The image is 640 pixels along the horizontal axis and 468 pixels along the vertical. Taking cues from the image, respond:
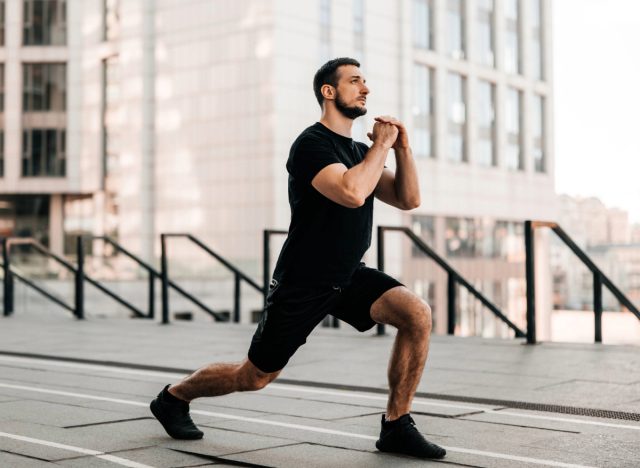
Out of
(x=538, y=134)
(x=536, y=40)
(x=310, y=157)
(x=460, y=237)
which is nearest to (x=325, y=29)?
(x=460, y=237)

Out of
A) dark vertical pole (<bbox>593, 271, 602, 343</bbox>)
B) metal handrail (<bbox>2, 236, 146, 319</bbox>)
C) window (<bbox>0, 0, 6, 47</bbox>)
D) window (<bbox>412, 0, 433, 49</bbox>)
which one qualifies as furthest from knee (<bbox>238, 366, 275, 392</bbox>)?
window (<bbox>0, 0, 6, 47</bbox>)

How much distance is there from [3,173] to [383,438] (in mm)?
44859

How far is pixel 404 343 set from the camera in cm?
480

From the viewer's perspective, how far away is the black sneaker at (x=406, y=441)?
4.73 metres

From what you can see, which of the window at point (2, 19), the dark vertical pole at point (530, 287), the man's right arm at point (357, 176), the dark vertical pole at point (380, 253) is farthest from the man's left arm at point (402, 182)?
the window at point (2, 19)

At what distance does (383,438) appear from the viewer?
483 cm

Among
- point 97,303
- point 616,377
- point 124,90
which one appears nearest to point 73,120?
point 124,90

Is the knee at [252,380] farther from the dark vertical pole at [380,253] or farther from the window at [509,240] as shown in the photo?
the window at [509,240]

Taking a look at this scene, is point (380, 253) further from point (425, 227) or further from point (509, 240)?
point (509, 240)

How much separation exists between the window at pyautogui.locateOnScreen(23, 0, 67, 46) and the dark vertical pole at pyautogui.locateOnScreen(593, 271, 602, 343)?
40.2 m

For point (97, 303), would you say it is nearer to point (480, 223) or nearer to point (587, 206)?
point (480, 223)

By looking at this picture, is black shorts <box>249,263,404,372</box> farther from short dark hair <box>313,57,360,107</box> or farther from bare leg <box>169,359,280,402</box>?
short dark hair <box>313,57,360,107</box>

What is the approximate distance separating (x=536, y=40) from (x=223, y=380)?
171 feet

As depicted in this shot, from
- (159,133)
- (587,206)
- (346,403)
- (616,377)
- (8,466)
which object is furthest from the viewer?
(587,206)
